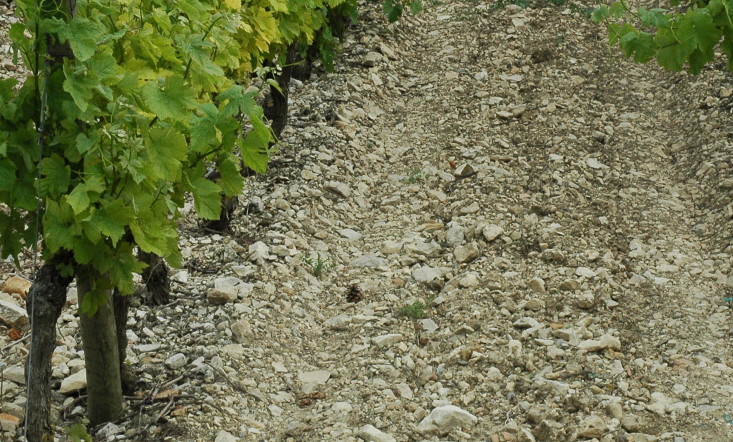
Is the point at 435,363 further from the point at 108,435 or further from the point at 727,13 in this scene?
the point at 727,13

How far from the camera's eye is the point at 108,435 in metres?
4.43

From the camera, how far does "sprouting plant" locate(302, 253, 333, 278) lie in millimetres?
6141

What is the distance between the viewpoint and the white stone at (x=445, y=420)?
15.2 ft

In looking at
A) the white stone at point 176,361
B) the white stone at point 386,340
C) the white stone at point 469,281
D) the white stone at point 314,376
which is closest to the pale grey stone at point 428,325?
the white stone at point 386,340

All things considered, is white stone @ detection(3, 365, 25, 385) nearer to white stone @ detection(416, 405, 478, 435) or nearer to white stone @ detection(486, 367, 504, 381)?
white stone @ detection(416, 405, 478, 435)

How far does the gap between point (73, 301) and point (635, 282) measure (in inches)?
144

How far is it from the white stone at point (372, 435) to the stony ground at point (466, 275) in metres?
0.01

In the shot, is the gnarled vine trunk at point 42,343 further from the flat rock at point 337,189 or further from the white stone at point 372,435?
the flat rock at point 337,189

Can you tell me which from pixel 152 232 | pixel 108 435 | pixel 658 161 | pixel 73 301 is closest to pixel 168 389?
pixel 108 435

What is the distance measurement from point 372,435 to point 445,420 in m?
0.40

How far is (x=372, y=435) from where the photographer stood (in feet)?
15.0

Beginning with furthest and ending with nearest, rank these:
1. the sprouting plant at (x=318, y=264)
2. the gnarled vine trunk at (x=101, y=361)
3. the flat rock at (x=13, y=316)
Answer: the sprouting plant at (x=318, y=264), the flat rock at (x=13, y=316), the gnarled vine trunk at (x=101, y=361)

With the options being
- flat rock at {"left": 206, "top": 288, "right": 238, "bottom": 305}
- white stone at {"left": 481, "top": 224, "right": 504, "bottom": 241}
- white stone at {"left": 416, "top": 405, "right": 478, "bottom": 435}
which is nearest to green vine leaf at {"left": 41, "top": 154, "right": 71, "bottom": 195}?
flat rock at {"left": 206, "top": 288, "right": 238, "bottom": 305}

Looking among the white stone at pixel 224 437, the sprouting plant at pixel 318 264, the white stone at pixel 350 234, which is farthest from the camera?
the white stone at pixel 350 234
